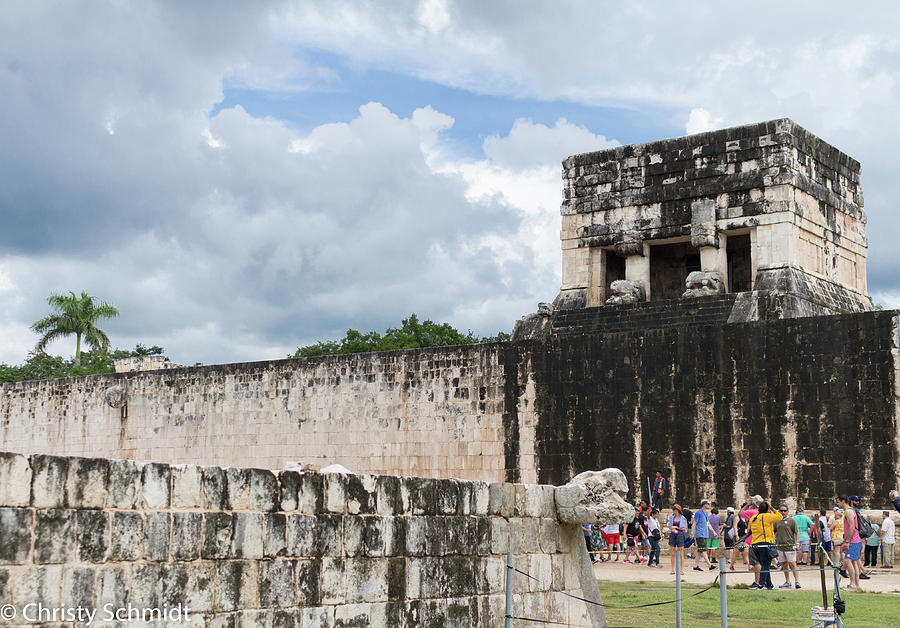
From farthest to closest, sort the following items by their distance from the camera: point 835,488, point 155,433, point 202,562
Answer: point 155,433, point 835,488, point 202,562

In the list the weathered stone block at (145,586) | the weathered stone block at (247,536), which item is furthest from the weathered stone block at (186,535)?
the weathered stone block at (247,536)

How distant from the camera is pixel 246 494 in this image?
591 cm

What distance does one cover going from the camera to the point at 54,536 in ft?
16.2

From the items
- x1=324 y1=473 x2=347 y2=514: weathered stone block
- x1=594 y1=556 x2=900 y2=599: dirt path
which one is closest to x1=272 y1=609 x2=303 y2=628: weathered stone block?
x1=324 y1=473 x2=347 y2=514: weathered stone block

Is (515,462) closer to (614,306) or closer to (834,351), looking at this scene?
(614,306)

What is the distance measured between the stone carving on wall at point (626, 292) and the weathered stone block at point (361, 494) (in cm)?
1264

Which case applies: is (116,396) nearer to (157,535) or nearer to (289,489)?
(289,489)

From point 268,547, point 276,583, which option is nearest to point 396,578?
point 276,583

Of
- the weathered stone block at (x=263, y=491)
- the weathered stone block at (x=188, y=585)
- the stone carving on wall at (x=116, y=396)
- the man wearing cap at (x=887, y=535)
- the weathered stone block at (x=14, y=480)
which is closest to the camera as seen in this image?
the weathered stone block at (x=14, y=480)

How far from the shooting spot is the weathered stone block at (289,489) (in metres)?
6.13

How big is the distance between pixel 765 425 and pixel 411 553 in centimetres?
1013

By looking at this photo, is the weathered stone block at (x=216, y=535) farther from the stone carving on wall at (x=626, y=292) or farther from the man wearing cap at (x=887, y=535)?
the stone carving on wall at (x=626, y=292)

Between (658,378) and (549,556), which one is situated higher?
(658,378)

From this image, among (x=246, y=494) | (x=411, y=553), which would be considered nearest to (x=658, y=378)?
(x=411, y=553)
